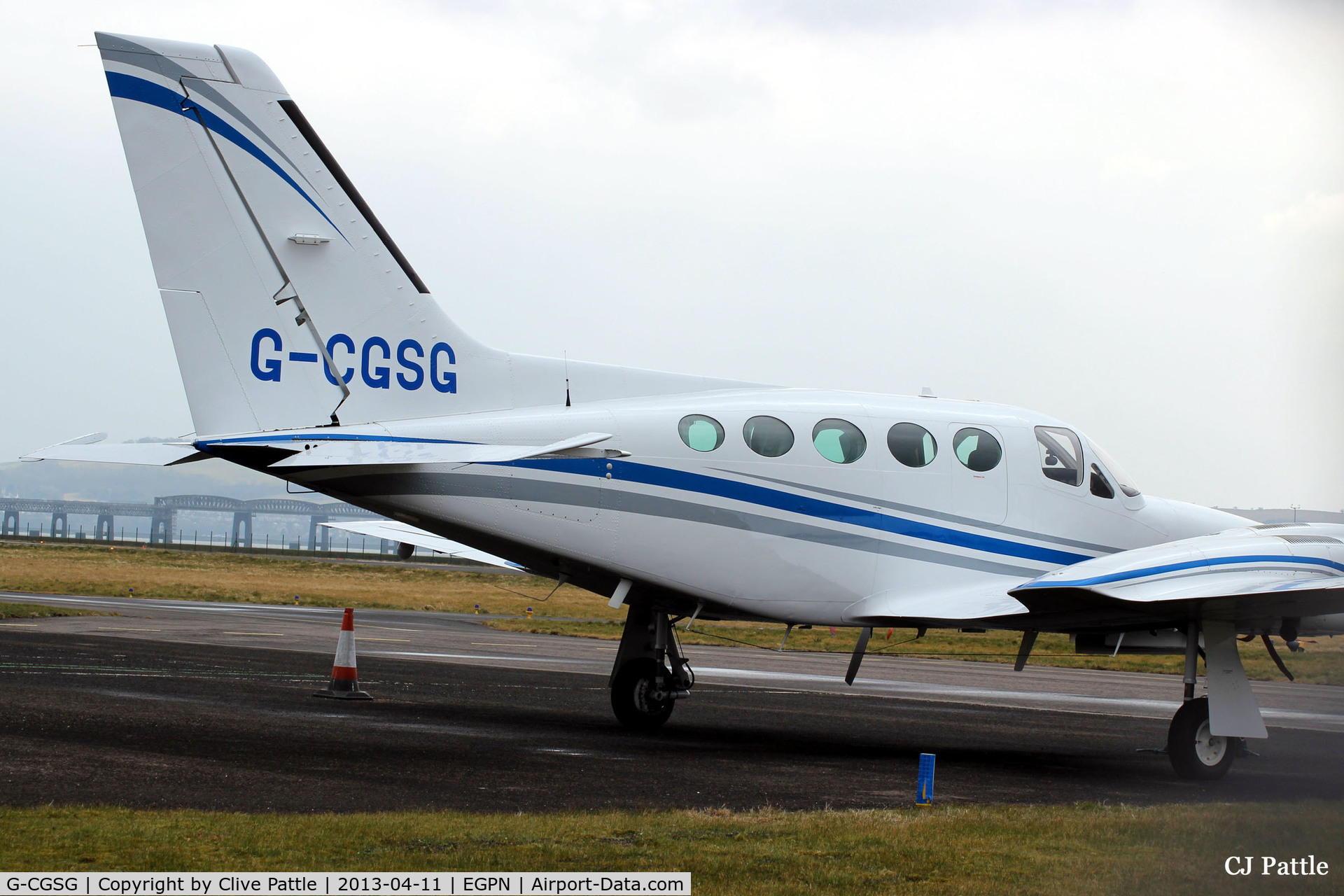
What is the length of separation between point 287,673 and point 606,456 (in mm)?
9701

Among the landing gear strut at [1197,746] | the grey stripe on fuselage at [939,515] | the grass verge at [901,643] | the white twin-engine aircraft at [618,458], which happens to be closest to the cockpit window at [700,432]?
the white twin-engine aircraft at [618,458]

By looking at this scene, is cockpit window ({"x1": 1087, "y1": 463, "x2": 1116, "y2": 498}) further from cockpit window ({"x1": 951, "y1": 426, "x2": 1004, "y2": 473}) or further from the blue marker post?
the blue marker post

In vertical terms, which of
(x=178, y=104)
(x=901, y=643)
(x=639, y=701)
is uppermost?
(x=178, y=104)

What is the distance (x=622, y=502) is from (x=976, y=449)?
4.44m

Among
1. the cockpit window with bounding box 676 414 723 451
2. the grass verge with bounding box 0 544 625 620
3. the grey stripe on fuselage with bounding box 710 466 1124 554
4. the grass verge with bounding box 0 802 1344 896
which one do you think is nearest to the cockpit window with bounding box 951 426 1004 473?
the grey stripe on fuselage with bounding box 710 466 1124 554

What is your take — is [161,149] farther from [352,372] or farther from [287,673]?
[287,673]

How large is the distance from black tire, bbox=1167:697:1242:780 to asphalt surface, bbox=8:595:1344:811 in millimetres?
247

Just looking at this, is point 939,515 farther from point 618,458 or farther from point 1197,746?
point 618,458

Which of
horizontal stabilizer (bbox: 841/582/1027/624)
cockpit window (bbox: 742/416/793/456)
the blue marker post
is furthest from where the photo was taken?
cockpit window (bbox: 742/416/793/456)

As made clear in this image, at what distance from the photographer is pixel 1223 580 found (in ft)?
39.5

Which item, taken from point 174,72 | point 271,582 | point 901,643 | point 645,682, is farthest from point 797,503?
point 271,582

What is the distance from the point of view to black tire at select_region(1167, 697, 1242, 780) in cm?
1297

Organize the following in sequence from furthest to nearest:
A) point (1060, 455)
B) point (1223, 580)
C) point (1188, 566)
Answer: point (1060, 455)
point (1188, 566)
point (1223, 580)

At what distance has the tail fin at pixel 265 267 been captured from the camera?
483 inches
